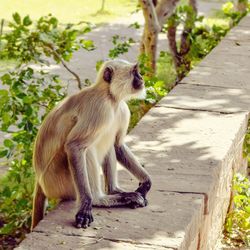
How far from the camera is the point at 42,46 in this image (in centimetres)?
493

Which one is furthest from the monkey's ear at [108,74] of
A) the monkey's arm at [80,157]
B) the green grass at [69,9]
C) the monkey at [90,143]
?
the green grass at [69,9]

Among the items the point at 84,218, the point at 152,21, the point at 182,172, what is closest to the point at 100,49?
the point at 152,21

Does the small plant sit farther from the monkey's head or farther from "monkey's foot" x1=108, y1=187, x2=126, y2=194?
the monkey's head

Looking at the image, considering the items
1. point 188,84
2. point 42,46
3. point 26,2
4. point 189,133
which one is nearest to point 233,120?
point 189,133

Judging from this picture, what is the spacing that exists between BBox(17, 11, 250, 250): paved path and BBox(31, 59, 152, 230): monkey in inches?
3.0

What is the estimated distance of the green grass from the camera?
13.5 m

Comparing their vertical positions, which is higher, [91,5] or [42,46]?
[42,46]

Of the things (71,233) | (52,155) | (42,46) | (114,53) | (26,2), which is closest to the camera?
(71,233)

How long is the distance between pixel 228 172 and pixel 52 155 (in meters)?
1.35

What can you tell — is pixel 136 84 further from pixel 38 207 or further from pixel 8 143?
pixel 8 143

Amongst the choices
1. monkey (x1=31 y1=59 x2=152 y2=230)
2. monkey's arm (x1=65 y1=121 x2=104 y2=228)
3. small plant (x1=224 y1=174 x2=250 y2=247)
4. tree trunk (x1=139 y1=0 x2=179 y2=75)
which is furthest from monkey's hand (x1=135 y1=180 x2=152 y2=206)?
tree trunk (x1=139 y1=0 x2=179 y2=75)

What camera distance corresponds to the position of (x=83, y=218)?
10.6ft

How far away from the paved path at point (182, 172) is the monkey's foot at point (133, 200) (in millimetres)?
36

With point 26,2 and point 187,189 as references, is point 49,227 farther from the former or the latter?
point 26,2
